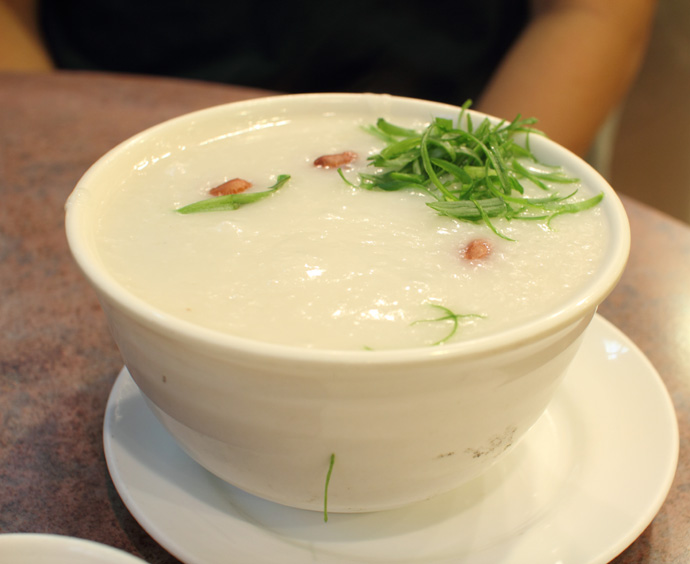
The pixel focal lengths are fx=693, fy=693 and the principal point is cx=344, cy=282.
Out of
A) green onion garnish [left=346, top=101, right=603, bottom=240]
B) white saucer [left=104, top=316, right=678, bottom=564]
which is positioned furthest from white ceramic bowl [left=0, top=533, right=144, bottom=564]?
green onion garnish [left=346, top=101, right=603, bottom=240]

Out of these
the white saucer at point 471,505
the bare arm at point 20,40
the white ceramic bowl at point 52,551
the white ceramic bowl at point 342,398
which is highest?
the white ceramic bowl at point 342,398

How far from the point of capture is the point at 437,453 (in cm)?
67

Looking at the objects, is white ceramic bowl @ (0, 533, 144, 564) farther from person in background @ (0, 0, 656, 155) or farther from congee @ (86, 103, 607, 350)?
person in background @ (0, 0, 656, 155)

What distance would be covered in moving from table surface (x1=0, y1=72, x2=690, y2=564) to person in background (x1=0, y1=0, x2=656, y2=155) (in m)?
0.39

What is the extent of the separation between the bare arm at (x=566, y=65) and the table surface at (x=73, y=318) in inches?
25.9

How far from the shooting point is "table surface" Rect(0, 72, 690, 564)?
0.81m

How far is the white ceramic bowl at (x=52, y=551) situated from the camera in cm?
60

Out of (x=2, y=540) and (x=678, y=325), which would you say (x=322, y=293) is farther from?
(x=678, y=325)

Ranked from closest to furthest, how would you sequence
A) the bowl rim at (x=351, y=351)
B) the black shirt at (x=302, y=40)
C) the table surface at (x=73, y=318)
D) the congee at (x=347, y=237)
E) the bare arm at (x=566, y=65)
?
the bowl rim at (x=351, y=351) → the congee at (x=347, y=237) → the table surface at (x=73, y=318) → the bare arm at (x=566, y=65) → the black shirt at (x=302, y=40)

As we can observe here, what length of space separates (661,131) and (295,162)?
2531mm

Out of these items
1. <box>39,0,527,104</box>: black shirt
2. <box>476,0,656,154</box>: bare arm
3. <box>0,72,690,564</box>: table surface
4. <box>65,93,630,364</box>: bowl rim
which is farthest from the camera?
<box>39,0,527,104</box>: black shirt

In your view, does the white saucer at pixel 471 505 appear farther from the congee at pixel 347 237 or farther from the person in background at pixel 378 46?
the person in background at pixel 378 46

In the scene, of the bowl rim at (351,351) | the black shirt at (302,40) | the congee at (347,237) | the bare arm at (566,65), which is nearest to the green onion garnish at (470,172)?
the congee at (347,237)

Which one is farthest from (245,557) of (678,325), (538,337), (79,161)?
(79,161)
